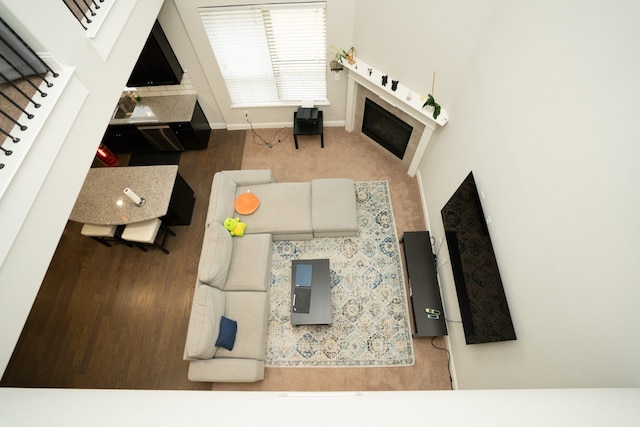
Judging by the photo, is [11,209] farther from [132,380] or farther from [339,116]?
[339,116]

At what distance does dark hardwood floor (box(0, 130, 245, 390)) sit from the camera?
3.40 m

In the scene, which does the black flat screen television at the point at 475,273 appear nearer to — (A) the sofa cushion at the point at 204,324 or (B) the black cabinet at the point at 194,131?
(A) the sofa cushion at the point at 204,324

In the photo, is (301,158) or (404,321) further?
(301,158)

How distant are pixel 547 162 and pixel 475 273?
1133 millimetres

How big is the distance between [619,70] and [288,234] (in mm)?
3269

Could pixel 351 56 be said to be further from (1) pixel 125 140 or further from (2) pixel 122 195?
(1) pixel 125 140

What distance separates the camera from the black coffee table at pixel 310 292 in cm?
331

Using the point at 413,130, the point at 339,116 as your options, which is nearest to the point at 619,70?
the point at 413,130

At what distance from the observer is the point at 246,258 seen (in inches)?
141

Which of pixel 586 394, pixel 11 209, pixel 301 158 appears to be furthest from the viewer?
pixel 301 158

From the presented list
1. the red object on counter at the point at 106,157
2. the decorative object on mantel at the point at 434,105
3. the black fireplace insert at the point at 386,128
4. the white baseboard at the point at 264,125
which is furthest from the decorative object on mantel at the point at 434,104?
the red object on counter at the point at 106,157

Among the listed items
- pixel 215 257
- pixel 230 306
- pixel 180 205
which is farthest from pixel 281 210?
pixel 180 205

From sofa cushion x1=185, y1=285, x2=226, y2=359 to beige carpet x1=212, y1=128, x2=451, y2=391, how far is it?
811 millimetres

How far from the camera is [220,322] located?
308 centimetres
